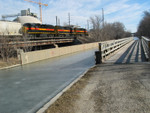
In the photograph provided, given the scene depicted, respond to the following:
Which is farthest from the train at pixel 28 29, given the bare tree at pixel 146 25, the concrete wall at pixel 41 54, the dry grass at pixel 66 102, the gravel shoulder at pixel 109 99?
the bare tree at pixel 146 25

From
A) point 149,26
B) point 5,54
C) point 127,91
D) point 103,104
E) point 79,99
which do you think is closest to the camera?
point 103,104

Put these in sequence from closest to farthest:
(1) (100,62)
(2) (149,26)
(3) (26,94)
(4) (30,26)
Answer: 1. (3) (26,94)
2. (1) (100,62)
3. (4) (30,26)
4. (2) (149,26)

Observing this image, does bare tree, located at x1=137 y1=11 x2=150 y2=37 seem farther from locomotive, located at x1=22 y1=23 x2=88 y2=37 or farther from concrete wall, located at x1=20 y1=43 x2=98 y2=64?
concrete wall, located at x1=20 y1=43 x2=98 y2=64

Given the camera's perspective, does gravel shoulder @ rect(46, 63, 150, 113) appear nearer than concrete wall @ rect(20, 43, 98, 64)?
Yes

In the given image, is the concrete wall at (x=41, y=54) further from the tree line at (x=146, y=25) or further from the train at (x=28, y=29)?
the tree line at (x=146, y=25)

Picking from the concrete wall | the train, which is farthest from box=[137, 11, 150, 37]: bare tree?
the concrete wall

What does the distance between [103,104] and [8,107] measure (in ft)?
10.6

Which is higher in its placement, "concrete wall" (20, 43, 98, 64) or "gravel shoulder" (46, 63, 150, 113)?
"concrete wall" (20, 43, 98, 64)

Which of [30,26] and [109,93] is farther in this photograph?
[30,26]

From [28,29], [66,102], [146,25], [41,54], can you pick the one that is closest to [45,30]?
[28,29]

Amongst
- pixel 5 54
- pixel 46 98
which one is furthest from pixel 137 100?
pixel 5 54

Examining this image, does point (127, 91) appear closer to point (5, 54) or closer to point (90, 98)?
point (90, 98)

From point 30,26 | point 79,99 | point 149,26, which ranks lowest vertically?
point 79,99

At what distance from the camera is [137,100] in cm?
423
